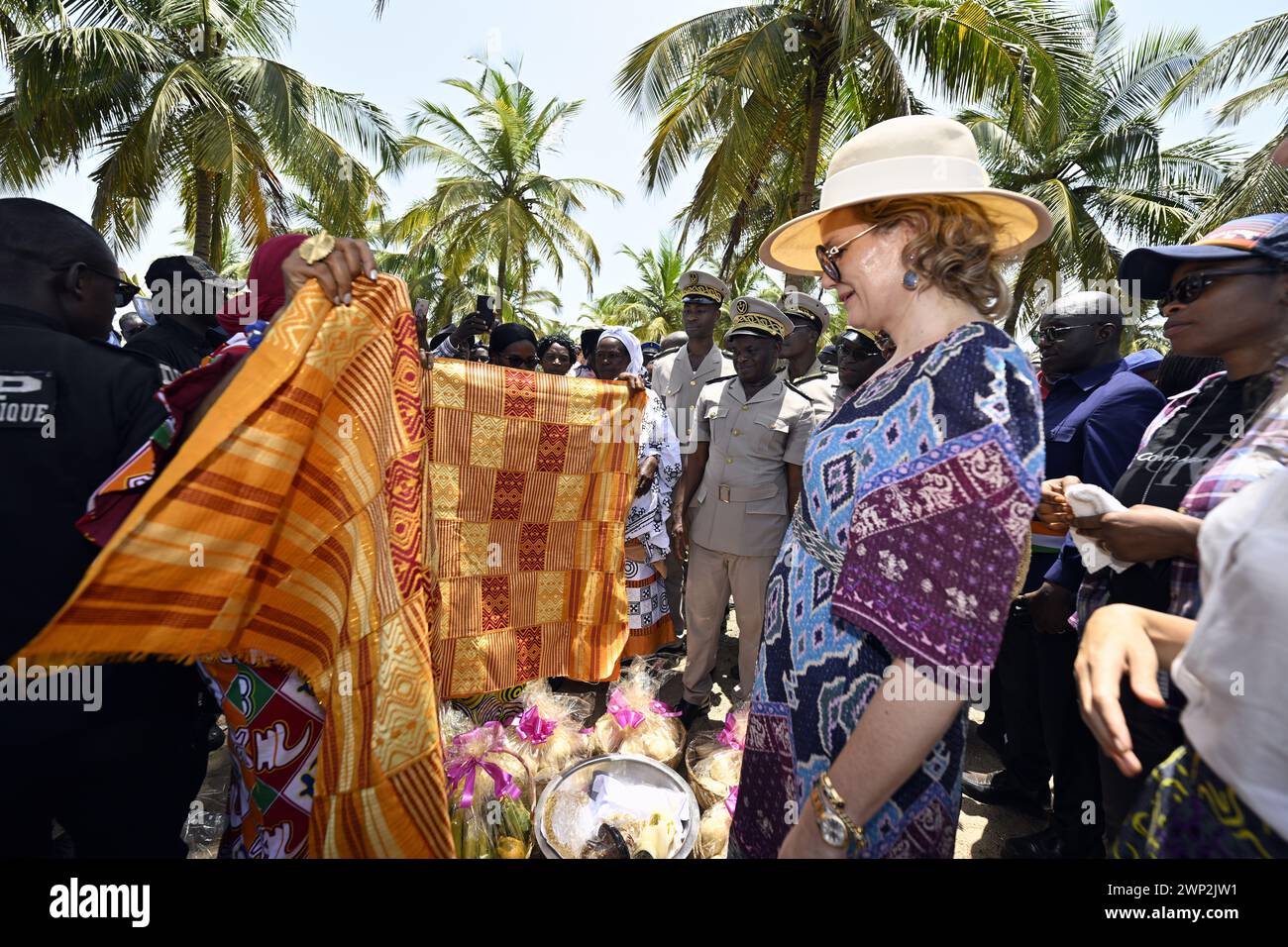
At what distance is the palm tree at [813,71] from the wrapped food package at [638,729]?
25.4 feet

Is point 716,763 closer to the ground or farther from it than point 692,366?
closer to the ground

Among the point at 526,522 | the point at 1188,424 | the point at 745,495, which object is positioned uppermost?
the point at 1188,424

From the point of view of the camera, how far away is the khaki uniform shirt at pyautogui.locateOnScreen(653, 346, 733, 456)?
207 inches

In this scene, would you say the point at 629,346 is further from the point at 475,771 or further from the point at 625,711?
the point at 475,771

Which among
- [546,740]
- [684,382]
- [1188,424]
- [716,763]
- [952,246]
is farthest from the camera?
[684,382]

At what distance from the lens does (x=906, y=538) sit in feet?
3.77

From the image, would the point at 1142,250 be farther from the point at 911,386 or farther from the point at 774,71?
the point at 774,71

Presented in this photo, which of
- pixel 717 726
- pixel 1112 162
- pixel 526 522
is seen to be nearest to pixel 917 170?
pixel 526 522

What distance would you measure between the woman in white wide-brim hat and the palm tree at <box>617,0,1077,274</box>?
8083 millimetres

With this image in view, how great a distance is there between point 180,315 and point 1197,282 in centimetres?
452

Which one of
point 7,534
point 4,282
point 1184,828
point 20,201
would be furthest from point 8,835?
point 1184,828

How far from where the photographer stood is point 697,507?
443cm

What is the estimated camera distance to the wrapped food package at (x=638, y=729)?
3.24 meters

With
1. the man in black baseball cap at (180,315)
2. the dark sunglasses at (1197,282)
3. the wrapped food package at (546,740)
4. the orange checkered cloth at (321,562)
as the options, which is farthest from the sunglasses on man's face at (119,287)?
the dark sunglasses at (1197,282)
